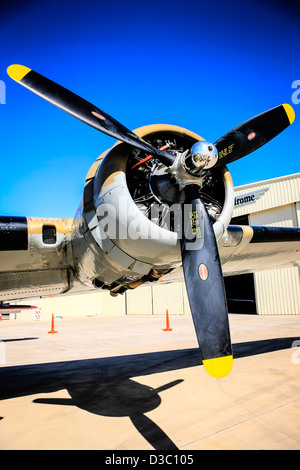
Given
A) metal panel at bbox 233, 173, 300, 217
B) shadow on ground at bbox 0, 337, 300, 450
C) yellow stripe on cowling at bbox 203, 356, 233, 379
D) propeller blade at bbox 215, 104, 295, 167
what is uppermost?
metal panel at bbox 233, 173, 300, 217

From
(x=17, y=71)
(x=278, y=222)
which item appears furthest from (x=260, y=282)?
(x=17, y=71)

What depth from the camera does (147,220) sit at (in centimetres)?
401

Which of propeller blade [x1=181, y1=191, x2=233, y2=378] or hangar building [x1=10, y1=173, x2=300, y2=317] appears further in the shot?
hangar building [x1=10, y1=173, x2=300, y2=317]

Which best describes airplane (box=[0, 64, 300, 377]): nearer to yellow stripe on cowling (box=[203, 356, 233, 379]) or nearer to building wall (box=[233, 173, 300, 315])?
yellow stripe on cowling (box=[203, 356, 233, 379])

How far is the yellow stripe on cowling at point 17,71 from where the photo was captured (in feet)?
12.0

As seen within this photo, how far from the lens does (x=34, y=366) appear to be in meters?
8.70

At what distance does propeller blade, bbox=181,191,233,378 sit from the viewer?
3521 mm

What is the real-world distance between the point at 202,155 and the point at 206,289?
162 centimetres

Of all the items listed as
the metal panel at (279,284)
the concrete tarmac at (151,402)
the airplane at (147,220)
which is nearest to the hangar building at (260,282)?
the metal panel at (279,284)

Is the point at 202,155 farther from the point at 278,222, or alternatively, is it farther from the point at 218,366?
the point at 278,222

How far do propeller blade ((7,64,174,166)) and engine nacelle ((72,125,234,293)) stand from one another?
284mm

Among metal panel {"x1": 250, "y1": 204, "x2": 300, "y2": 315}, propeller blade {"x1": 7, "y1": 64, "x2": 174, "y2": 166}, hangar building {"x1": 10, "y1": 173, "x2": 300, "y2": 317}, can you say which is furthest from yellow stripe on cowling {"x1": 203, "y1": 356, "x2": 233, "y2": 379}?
metal panel {"x1": 250, "y1": 204, "x2": 300, "y2": 315}

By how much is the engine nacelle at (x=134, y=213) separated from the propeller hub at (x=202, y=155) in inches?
12.4

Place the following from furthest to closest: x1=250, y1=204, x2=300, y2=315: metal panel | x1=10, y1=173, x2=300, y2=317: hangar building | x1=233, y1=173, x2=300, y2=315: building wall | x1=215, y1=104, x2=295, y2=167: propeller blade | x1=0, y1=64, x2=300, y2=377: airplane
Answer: x1=10, y1=173, x2=300, y2=317: hangar building
x1=233, y1=173, x2=300, y2=315: building wall
x1=250, y1=204, x2=300, y2=315: metal panel
x1=215, y1=104, x2=295, y2=167: propeller blade
x1=0, y1=64, x2=300, y2=377: airplane
